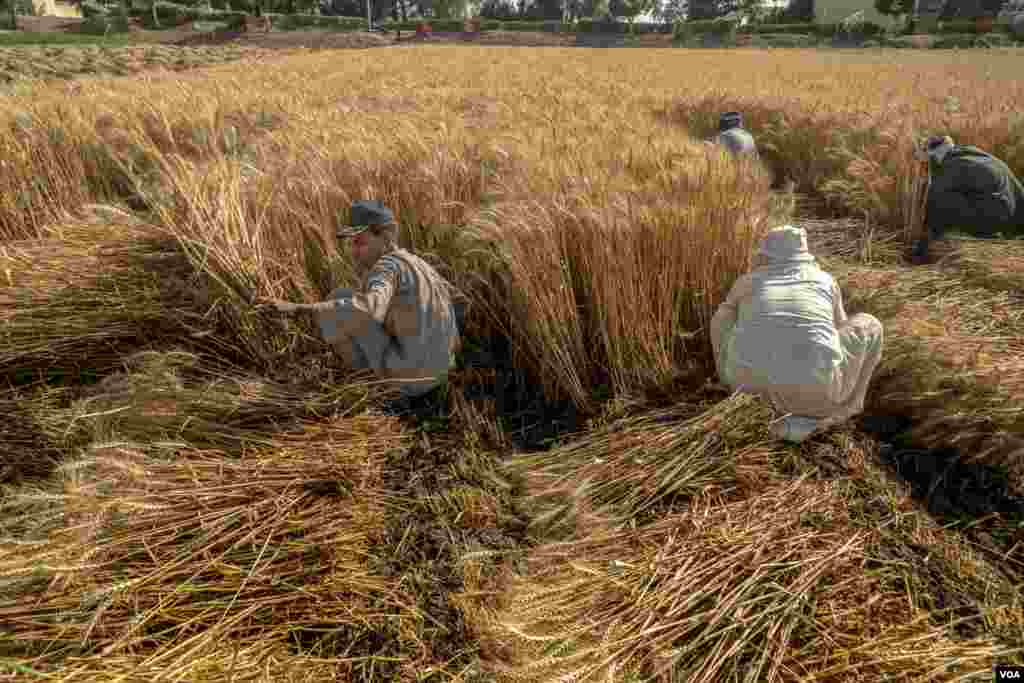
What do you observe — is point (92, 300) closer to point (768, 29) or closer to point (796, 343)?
point (796, 343)

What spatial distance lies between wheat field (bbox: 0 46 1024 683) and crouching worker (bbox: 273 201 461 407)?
6.6 inches

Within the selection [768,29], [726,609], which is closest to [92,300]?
[726,609]

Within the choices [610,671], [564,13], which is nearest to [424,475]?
[610,671]

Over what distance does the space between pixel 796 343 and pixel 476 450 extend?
1.41m

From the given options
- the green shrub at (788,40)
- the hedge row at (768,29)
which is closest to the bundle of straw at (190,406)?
the green shrub at (788,40)

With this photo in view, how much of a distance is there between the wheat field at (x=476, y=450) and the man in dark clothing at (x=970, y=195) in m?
0.70

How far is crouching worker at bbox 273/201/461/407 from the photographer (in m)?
2.29

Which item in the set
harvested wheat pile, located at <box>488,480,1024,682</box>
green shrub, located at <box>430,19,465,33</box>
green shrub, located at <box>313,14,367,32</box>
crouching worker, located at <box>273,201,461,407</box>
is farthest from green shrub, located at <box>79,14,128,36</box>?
harvested wheat pile, located at <box>488,480,1024,682</box>

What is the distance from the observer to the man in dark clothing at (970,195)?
14.4 ft

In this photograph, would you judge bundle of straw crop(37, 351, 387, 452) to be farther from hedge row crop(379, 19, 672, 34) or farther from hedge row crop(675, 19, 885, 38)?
hedge row crop(379, 19, 672, 34)

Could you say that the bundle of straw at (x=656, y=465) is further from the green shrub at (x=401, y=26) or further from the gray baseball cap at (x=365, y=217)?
the green shrub at (x=401, y=26)

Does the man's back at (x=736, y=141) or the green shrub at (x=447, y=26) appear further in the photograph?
the green shrub at (x=447, y=26)

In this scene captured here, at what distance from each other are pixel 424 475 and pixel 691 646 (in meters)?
1.20

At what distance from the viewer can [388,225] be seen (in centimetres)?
240
